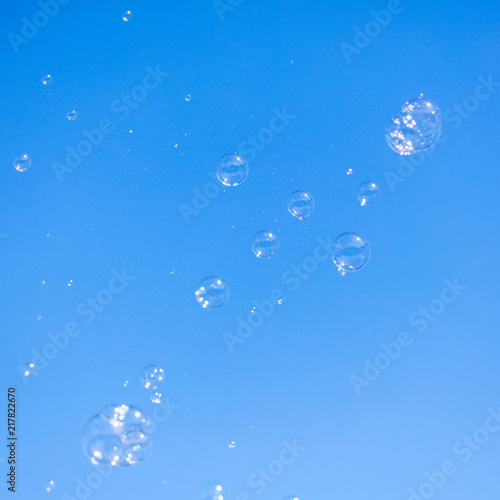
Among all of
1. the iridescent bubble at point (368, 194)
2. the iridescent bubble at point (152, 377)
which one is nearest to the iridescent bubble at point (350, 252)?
the iridescent bubble at point (368, 194)

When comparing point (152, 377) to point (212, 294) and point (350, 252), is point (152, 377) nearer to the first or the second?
point (212, 294)

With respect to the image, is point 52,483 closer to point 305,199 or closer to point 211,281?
point 211,281

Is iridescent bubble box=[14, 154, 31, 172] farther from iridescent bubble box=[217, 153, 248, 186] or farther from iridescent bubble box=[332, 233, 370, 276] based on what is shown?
iridescent bubble box=[332, 233, 370, 276]

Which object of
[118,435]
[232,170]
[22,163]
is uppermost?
[22,163]

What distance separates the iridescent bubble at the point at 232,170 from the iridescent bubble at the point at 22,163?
9.92ft

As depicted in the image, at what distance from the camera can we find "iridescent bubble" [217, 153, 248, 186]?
7.97 m

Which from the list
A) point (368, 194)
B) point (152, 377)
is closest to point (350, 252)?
point (368, 194)

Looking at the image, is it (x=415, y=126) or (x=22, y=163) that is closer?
(x=415, y=126)

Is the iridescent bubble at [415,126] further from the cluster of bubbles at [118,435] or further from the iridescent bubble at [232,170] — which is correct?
the cluster of bubbles at [118,435]

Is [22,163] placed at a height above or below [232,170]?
above

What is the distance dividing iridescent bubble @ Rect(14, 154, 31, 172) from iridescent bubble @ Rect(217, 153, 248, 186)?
3023mm

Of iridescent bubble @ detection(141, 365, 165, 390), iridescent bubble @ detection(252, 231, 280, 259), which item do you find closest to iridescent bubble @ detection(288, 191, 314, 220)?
iridescent bubble @ detection(252, 231, 280, 259)

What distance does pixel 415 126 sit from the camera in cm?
708

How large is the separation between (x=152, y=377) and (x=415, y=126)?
5181mm
